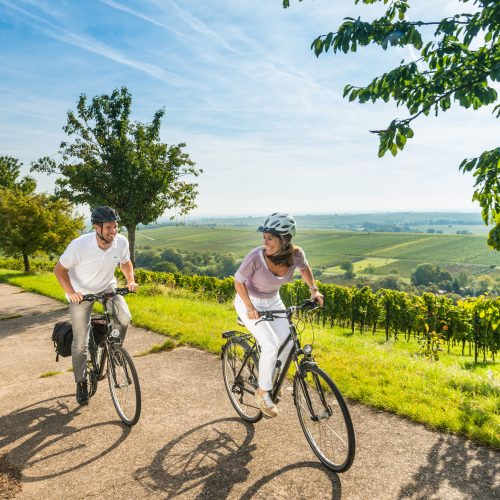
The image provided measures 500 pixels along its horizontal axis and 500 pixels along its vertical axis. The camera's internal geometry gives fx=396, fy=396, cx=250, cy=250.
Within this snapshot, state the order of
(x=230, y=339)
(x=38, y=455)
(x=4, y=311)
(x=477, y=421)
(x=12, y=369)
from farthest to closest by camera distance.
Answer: (x=4, y=311), (x=12, y=369), (x=230, y=339), (x=477, y=421), (x=38, y=455)

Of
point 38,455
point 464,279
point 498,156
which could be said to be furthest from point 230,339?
point 464,279

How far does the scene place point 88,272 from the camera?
483 centimetres

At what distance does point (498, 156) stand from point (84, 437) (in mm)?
5300

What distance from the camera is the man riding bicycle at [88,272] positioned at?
4.61m

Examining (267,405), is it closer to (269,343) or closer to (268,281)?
(269,343)

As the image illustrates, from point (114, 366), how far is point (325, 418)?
2.58 m

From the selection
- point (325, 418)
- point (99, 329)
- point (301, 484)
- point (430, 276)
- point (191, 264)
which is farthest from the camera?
point (430, 276)

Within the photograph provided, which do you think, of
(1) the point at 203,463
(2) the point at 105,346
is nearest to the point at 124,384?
(2) the point at 105,346

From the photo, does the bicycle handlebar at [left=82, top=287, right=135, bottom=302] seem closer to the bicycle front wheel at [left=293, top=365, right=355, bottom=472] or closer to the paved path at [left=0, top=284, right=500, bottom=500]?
the paved path at [left=0, top=284, right=500, bottom=500]

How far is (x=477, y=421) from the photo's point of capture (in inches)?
167

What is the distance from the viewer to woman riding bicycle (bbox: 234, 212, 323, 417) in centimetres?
379

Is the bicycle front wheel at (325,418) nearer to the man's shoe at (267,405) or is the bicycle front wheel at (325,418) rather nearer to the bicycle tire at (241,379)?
the man's shoe at (267,405)

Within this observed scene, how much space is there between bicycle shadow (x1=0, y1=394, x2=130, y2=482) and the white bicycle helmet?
2702 millimetres

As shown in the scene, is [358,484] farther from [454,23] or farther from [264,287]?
[454,23]
